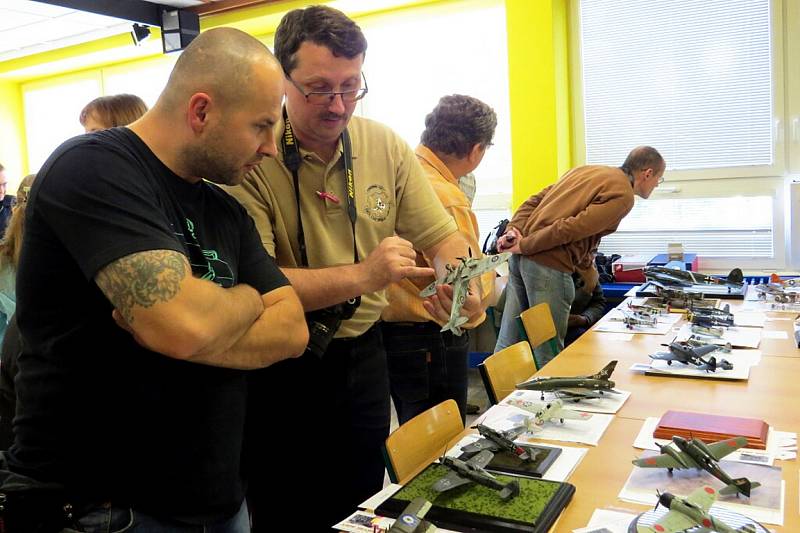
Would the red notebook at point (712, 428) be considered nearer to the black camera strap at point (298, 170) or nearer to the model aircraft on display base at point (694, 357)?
the model aircraft on display base at point (694, 357)

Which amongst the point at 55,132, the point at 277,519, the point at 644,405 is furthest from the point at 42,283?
the point at 55,132

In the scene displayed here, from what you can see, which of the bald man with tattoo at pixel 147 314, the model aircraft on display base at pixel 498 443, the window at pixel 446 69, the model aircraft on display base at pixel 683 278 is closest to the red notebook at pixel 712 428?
the model aircraft on display base at pixel 498 443

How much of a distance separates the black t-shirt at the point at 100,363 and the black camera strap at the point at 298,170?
603 mm

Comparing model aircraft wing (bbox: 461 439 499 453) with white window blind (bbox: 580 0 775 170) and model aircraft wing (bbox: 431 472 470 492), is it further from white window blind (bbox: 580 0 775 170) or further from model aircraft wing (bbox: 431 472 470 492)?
white window blind (bbox: 580 0 775 170)

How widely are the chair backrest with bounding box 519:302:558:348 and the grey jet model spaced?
175 centimetres

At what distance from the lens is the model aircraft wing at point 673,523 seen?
1.36m

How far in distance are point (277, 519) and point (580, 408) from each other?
1039mm

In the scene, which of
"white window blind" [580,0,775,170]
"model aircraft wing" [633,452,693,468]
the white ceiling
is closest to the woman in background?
"model aircraft wing" [633,452,693,468]

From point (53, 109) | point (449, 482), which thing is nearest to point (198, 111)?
point (449, 482)

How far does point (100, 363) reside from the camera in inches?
49.6

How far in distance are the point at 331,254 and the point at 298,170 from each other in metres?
0.26

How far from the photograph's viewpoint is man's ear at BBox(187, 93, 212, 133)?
1.34 metres

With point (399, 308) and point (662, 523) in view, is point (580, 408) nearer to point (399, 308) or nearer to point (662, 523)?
point (399, 308)

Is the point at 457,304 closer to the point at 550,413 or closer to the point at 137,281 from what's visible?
the point at 550,413
